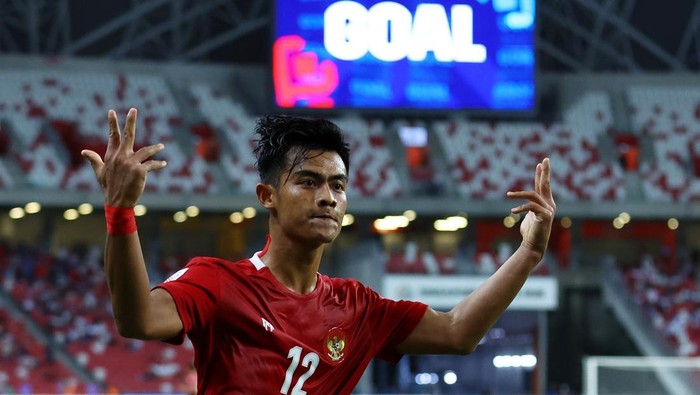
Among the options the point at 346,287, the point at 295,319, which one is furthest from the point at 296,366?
the point at 346,287

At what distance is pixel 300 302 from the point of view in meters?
3.72

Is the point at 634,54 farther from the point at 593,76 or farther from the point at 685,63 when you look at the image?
the point at 593,76

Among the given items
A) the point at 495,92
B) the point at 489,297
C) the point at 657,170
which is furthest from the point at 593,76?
the point at 489,297

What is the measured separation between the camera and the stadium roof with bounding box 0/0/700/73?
29797 millimetres

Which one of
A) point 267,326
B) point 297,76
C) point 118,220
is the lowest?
point 267,326

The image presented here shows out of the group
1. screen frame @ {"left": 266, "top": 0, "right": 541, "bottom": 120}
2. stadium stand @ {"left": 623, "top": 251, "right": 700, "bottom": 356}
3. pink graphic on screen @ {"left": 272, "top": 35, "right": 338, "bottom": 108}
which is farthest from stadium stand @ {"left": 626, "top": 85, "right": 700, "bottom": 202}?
pink graphic on screen @ {"left": 272, "top": 35, "right": 338, "bottom": 108}

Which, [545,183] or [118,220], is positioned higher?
[545,183]

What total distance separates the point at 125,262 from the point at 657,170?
2735cm

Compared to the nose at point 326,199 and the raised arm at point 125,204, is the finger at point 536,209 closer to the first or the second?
the nose at point 326,199

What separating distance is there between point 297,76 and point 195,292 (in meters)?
23.3

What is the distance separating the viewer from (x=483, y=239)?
30.2 m

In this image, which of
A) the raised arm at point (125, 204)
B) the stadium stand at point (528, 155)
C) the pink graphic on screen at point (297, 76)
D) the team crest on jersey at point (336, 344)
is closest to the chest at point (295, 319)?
the team crest on jersey at point (336, 344)

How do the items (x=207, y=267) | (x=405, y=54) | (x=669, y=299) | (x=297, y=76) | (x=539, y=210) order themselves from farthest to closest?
(x=669, y=299), (x=405, y=54), (x=297, y=76), (x=539, y=210), (x=207, y=267)

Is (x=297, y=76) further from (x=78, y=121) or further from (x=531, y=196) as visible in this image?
(x=531, y=196)
